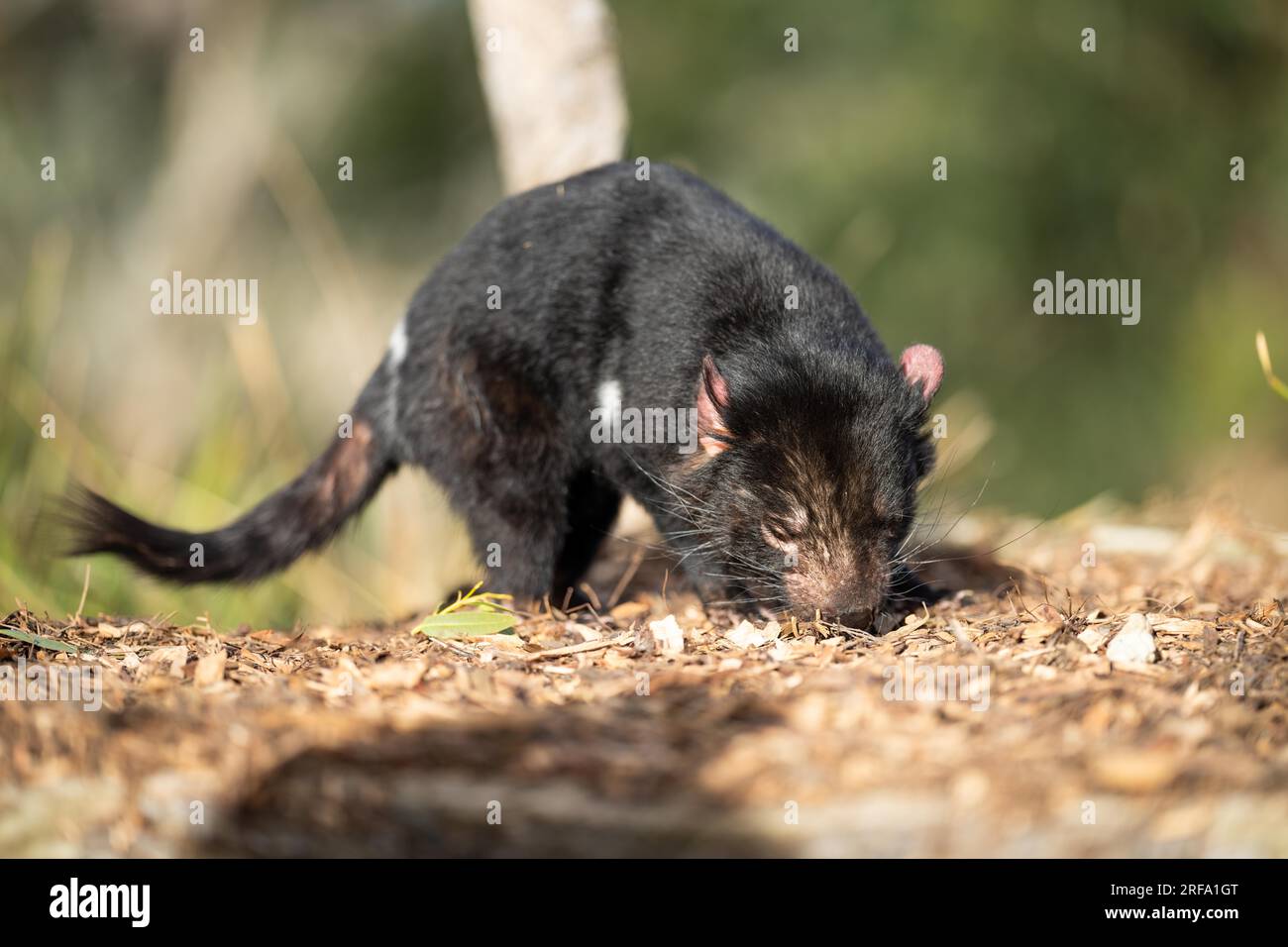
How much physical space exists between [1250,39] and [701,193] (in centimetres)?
850

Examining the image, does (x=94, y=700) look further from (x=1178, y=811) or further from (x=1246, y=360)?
(x=1246, y=360)

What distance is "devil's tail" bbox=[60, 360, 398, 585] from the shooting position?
425 centimetres

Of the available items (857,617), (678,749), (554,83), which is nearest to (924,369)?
(857,617)

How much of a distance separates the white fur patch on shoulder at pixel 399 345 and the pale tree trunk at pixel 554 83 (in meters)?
1.19

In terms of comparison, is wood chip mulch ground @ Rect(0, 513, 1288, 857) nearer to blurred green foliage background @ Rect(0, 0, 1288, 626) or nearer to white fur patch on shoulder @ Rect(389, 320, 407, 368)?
white fur patch on shoulder @ Rect(389, 320, 407, 368)

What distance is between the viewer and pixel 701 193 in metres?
4.62

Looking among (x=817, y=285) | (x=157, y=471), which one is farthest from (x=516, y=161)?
(x=157, y=471)

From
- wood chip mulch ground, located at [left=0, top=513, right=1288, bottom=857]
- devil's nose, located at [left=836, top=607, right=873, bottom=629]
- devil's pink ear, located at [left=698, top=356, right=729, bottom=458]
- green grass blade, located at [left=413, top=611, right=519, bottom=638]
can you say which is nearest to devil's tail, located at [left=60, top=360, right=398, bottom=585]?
wood chip mulch ground, located at [left=0, top=513, right=1288, bottom=857]

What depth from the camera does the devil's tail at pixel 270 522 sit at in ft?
14.0

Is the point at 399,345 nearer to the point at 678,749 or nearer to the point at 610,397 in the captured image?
the point at 610,397

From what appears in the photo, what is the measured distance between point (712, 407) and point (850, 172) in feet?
25.9

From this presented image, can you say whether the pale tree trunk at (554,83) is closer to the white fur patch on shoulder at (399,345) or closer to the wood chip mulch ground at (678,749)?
the white fur patch on shoulder at (399,345)

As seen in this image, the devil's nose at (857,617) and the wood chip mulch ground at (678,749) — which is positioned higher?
the devil's nose at (857,617)

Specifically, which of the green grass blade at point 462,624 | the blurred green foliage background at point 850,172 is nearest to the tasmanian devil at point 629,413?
the green grass blade at point 462,624
